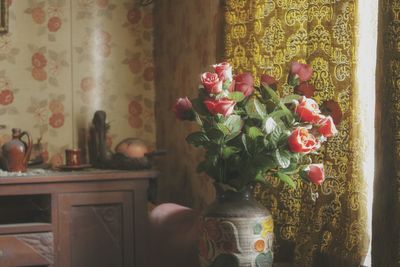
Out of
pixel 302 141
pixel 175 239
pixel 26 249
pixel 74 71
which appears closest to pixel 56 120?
pixel 74 71

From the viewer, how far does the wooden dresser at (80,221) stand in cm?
287

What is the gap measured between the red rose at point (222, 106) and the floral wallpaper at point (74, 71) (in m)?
1.63

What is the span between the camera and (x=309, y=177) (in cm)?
200

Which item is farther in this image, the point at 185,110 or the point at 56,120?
the point at 56,120

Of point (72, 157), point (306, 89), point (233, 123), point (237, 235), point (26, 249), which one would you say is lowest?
point (26, 249)

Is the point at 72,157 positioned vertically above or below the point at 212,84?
below

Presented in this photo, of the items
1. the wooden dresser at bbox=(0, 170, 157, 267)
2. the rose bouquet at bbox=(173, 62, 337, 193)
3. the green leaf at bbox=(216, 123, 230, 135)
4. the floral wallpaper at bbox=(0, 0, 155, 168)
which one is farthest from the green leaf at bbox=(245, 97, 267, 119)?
the floral wallpaper at bbox=(0, 0, 155, 168)

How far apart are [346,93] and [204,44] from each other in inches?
45.4

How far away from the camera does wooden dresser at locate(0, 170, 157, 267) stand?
2865 mm

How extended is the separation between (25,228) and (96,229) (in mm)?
316

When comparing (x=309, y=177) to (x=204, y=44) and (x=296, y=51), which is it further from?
(x=204, y=44)

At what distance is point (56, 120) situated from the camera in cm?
344

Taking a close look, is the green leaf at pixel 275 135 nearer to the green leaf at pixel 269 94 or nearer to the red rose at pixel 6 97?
the green leaf at pixel 269 94

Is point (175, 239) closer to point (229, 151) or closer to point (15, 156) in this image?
point (229, 151)
